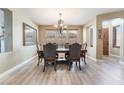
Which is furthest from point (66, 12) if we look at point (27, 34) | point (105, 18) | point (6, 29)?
point (6, 29)

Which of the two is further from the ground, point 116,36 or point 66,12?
point 66,12

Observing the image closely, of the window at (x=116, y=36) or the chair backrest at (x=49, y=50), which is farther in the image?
the window at (x=116, y=36)

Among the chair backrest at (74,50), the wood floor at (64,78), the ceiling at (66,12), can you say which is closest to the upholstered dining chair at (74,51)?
the chair backrest at (74,50)

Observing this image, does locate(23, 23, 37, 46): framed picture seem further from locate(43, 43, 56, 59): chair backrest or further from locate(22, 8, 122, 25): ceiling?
locate(43, 43, 56, 59): chair backrest

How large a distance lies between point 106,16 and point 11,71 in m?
5.48

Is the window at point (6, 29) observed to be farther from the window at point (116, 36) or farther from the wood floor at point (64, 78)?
the window at point (116, 36)

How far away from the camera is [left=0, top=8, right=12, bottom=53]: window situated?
5505 millimetres

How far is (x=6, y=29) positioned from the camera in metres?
5.67

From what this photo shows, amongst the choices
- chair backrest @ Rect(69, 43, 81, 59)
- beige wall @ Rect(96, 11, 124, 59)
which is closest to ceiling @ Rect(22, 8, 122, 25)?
beige wall @ Rect(96, 11, 124, 59)

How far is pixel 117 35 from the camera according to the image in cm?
1084

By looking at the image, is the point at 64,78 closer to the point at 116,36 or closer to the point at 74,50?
the point at 74,50

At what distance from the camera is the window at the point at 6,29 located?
18.1ft
